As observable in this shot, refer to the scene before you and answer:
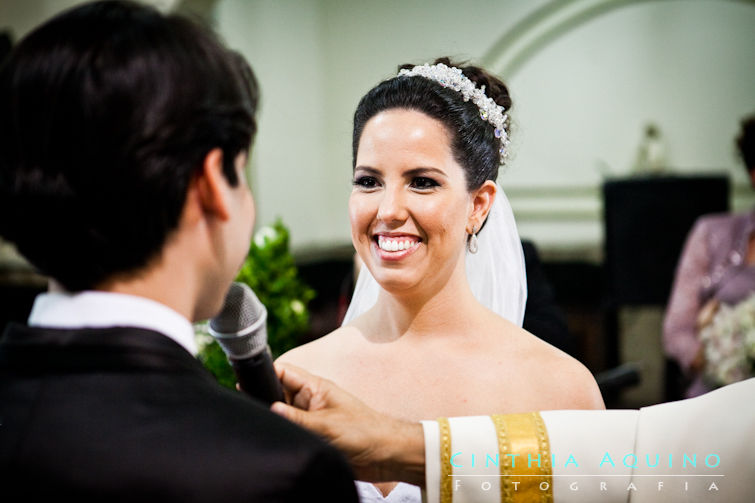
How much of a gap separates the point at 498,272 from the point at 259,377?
3.63 ft

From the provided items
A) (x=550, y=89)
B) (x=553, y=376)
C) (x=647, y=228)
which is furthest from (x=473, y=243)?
(x=550, y=89)

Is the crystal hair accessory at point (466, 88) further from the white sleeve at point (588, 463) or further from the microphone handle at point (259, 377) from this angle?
the microphone handle at point (259, 377)

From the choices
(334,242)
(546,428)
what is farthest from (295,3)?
(546,428)

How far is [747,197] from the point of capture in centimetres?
645

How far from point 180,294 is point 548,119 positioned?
6.06 m

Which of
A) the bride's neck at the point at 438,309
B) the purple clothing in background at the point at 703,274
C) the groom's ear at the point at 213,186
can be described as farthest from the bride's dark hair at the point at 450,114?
the purple clothing in background at the point at 703,274

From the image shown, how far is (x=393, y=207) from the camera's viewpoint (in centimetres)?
178

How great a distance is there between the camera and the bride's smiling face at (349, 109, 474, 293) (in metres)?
1.81

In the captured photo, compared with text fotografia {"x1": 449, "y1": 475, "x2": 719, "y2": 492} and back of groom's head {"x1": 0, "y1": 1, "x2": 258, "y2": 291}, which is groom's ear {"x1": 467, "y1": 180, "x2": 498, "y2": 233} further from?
back of groom's head {"x1": 0, "y1": 1, "x2": 258, "y2": 291}

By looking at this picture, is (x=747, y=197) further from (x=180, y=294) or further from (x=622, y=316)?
(x=180, y=294)

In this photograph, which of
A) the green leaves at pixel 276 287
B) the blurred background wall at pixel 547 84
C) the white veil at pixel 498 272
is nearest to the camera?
the white veil at pixel 498 272

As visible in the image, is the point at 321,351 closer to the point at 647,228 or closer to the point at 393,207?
the point at 393,207

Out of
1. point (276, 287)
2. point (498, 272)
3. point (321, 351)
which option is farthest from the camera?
point (276, 287)

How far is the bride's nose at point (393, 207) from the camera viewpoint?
1.78m
